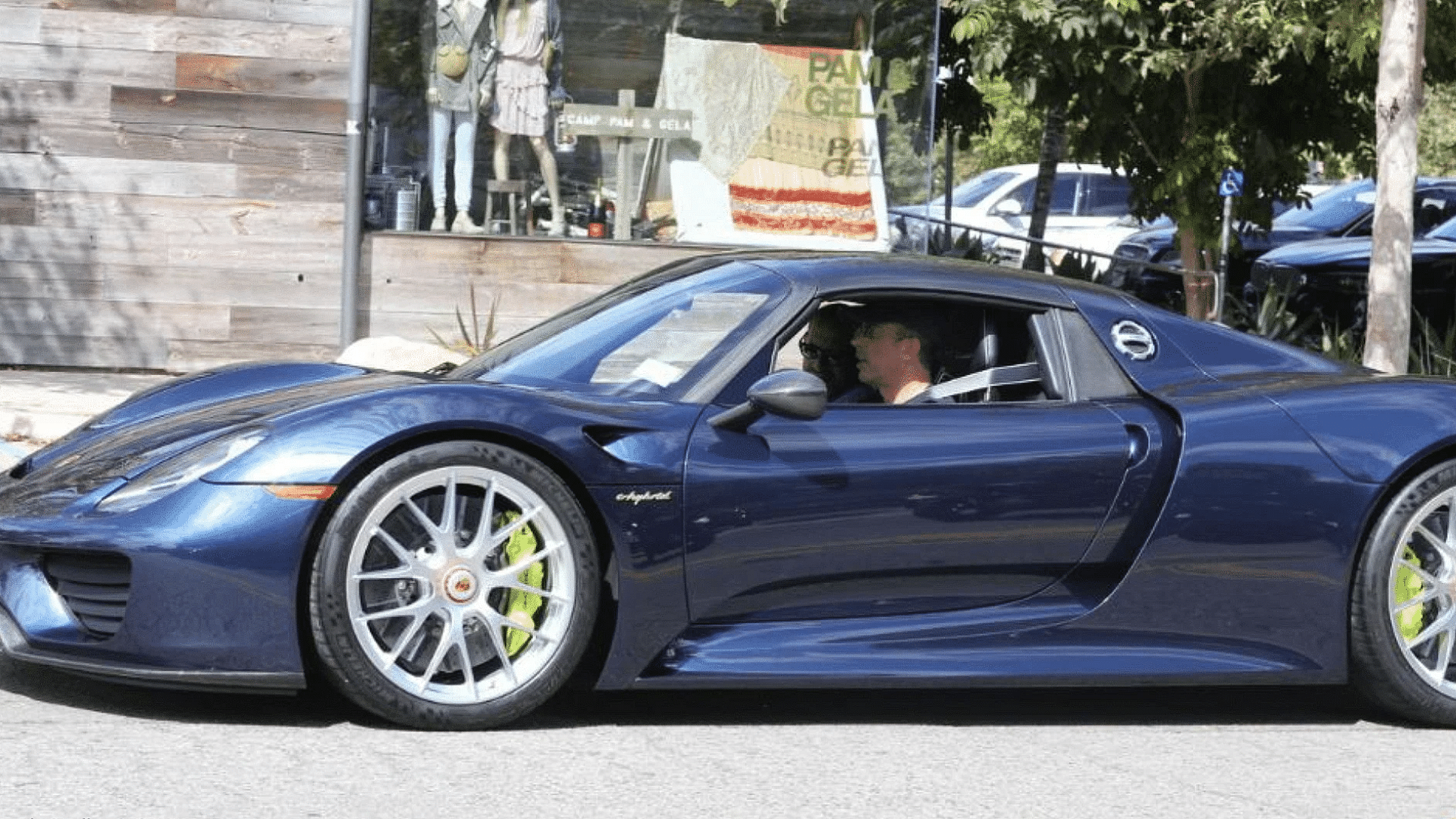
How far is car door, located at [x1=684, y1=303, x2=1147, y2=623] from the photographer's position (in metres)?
5.35

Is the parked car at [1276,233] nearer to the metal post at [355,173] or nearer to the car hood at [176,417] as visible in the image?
the metal post at [355,173]

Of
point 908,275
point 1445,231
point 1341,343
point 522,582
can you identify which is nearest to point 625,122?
point 1341,343

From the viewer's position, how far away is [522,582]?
526cm

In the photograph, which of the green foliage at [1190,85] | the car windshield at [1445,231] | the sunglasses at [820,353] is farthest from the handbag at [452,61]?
the car windshield at [1445,231]

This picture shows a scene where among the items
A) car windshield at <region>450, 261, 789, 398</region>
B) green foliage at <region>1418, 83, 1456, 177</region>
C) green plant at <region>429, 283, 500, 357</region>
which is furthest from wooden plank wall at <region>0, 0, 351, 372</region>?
green foliage at <region>1418, 83, 1456, 177</region>

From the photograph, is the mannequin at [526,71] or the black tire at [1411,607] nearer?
the black tire at [1411,607]

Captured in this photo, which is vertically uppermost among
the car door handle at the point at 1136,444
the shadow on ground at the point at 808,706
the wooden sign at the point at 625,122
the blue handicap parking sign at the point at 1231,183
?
the wooden sign at the point at 625,122

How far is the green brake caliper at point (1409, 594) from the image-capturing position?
5961 millimetres

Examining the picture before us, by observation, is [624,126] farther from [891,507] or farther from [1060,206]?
[1060,206]

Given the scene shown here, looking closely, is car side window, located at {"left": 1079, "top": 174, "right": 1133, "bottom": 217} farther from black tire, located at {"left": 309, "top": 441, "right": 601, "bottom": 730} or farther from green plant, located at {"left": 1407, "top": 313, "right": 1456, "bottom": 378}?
black tire, located at {"left": 309, "top": 441, "right": 601, "bottom": 730}

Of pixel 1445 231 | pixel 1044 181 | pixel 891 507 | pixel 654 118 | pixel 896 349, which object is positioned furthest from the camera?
pixel 1044 181

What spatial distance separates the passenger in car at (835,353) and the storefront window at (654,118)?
7.34 metres

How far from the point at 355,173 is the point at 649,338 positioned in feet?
24.3

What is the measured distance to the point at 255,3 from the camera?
12797 mm
